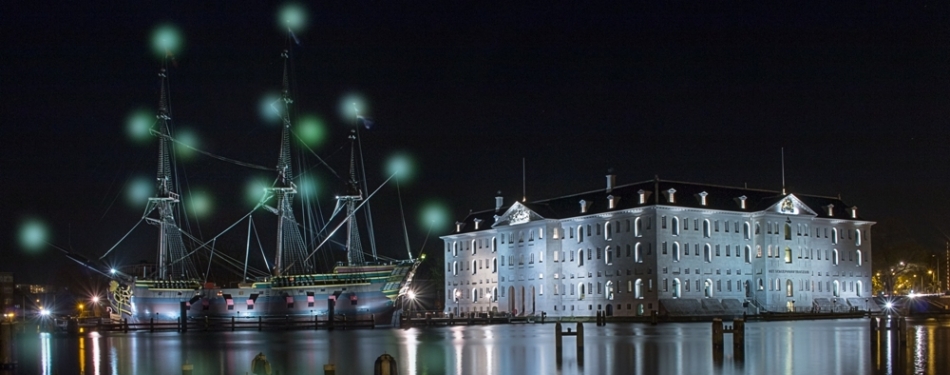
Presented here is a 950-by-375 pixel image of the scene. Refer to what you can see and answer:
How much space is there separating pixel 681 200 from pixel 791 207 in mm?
13987

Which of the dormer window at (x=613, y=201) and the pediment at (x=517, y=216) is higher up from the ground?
the dormer window at (x=613, y=201)

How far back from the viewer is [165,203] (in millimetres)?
103812

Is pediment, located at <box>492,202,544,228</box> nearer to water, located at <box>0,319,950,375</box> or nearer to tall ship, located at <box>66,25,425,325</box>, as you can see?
tall ship, located at <box>66,25,425,325</box>

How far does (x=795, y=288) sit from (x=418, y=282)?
2343 inches

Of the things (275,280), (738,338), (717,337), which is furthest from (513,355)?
(275,280)

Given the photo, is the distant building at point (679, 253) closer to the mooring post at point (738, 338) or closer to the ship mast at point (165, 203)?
the ship mast at point (165, 203)

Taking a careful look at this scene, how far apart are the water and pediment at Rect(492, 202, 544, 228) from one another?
184ft

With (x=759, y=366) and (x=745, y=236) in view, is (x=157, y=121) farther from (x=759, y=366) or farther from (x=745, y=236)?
(x=759, y=366)

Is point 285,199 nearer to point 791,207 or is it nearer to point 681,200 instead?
point 681,200

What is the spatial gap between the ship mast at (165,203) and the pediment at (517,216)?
36.4m

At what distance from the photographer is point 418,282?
15588cm

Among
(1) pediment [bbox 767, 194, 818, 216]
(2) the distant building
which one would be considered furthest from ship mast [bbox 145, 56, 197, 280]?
(1) pediment [bbox 767, 194, 818, 216]

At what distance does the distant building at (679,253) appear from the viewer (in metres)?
106

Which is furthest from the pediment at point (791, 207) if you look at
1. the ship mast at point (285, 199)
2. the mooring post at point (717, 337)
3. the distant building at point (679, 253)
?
the mooring post at point (717, 337)
